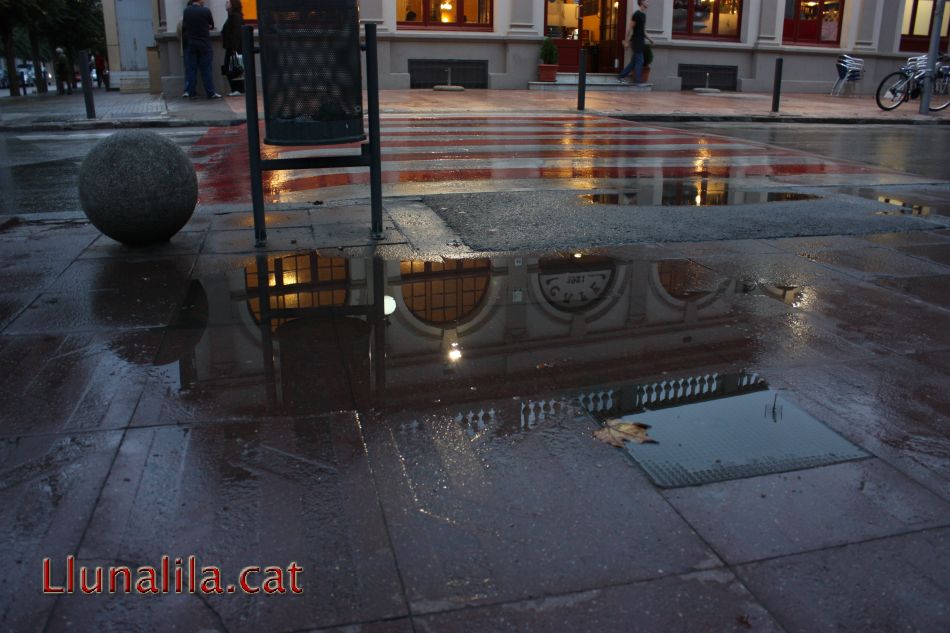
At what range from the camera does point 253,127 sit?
5945 mm

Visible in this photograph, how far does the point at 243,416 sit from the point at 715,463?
200 centimetres

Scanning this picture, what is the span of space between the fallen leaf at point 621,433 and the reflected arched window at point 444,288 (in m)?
1.52

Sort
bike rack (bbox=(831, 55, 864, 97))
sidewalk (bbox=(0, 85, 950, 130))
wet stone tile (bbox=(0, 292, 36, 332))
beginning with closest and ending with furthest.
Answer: wet stone tile (bbox=(0, 292, 36, 332)) < sidewalk (bbox=(0, 85, 950, 130)) < bike rack (bbox=(831, 55, 864, 97))

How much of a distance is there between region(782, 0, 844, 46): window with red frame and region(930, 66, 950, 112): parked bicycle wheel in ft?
13.2

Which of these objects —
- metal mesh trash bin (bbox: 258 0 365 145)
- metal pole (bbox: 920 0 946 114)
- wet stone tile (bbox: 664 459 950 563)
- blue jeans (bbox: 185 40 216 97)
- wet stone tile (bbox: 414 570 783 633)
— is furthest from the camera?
metal pole (bbox: 920 0 946 114)

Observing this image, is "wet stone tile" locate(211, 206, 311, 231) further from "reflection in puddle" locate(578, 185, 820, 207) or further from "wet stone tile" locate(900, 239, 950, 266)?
"wet stone tile" locate(900, 239, 950, 266)

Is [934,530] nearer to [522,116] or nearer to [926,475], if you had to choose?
[926,475]

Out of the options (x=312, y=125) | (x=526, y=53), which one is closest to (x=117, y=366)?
(x=312, y=125)

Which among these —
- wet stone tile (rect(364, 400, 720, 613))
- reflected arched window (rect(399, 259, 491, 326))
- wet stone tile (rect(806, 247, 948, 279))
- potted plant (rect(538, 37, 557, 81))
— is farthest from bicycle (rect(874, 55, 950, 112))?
wet stone tile (rect(364, 400, 720, 613))

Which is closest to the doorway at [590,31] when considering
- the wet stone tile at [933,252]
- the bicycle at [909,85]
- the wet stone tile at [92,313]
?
the bicycle at [909,85]

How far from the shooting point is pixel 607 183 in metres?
9.27

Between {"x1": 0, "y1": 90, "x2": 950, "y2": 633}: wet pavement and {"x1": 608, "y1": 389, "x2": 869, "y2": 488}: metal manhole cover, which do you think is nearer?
{"x1": 0, "y1": 90, "x2": 950, "y2": 633}: wet pavement

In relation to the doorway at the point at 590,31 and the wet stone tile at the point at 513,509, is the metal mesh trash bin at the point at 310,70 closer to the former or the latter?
the wet stone tile at the point at 513,509

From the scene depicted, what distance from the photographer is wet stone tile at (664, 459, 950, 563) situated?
2.66 metres
